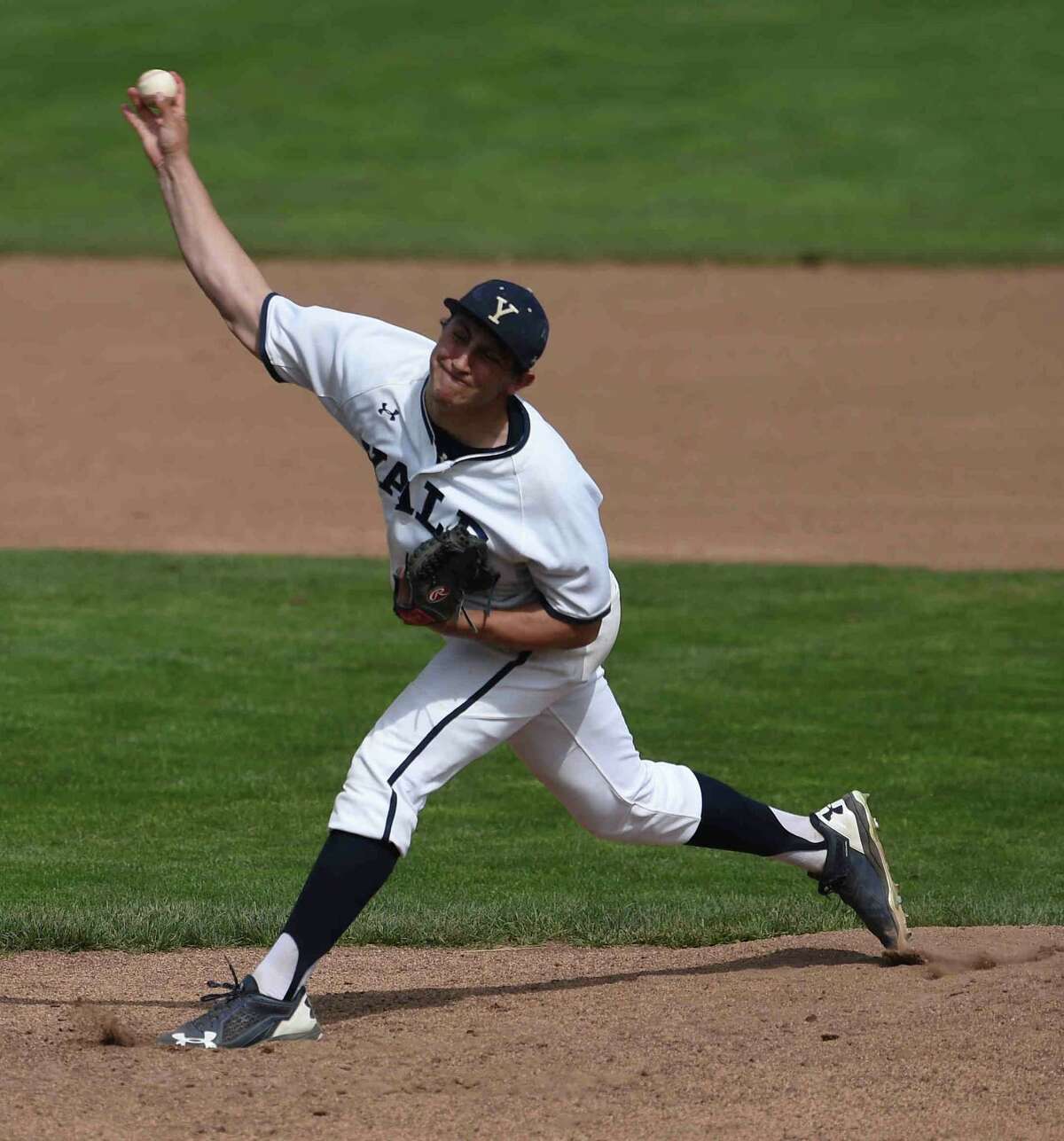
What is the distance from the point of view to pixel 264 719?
780 centimetres

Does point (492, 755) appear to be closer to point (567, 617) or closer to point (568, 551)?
point (567, 617)

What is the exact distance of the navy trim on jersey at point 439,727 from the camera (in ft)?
14.4

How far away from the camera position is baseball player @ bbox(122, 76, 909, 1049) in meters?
4.32

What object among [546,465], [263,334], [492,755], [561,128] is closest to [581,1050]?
[546,465]

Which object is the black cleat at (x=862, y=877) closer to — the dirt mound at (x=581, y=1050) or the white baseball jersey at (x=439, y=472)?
the dirt mound at (x=581, y=1050)

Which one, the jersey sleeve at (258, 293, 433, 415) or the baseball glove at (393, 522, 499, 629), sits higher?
the jersey sleeve at (258, 293, 433, 415)

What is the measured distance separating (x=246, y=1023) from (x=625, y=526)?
7.96 m

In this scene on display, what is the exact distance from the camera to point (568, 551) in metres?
4.34

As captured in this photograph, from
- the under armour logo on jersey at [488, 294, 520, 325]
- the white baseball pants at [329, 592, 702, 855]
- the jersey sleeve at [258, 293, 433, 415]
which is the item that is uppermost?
the under armour logo on jersey at [488, 294, 520, 325]

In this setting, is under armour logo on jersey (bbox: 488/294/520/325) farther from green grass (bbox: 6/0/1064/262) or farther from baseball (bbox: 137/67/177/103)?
green grass (bbox: 6/0/1064/262)

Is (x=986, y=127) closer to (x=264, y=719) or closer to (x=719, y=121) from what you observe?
(x=719, y=121)

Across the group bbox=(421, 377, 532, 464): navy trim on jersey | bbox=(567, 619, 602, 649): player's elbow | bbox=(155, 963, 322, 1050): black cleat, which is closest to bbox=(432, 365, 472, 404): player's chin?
bbox=(421, 377, 532, 464): navy trim on jersey

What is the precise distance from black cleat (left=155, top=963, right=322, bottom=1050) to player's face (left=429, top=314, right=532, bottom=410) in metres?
1.37

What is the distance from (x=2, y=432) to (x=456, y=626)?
10599mm
